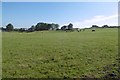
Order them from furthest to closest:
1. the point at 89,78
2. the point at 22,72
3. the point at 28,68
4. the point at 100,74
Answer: the point at 28,68 → the point at 22,72 → the point at 100,74 → the point at 89,78

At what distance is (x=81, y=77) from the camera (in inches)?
531

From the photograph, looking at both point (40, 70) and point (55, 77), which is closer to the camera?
point (55, 77)

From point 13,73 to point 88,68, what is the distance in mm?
5157

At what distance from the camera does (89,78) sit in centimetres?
1322

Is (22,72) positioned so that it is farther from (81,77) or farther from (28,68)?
(81,77)

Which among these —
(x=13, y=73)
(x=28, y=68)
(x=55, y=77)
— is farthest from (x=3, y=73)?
(x=55, y=77)

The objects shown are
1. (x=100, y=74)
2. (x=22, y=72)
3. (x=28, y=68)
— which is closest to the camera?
(x=100, y=74)

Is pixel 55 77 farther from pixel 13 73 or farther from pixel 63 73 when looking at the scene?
pixel 13 73

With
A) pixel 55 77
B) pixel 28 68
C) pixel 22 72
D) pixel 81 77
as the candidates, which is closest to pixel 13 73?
pixel 22 72

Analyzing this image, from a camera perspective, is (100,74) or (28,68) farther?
(28,68)

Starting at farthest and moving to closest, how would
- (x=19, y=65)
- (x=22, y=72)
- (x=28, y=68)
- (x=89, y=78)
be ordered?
(x=19, y=65) → (x=28, y=68) → (x=22, y=72) → (x=89, y=78)

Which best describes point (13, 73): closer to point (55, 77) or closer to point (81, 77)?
point (55, 77)

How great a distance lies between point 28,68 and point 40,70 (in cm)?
128

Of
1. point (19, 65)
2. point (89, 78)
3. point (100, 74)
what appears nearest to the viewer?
point (89, 78)
